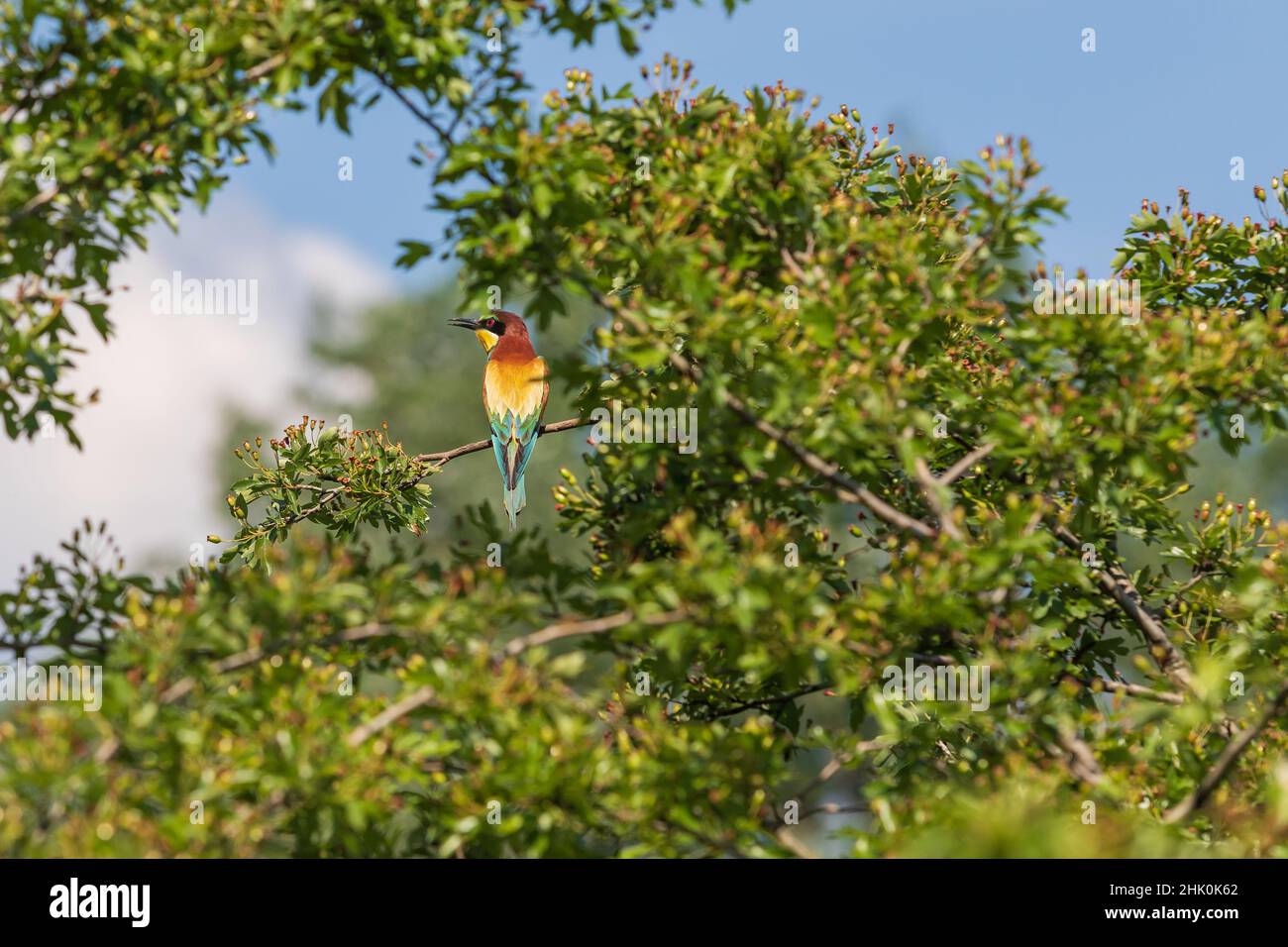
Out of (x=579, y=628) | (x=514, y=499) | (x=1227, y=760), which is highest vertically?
(x=514, y=499)

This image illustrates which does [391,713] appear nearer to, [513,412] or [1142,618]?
[1142,618]

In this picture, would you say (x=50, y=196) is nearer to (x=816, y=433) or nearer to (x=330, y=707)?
(x=330, y=707)

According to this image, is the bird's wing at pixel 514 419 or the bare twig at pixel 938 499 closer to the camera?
the bare twig at pixel 938 499

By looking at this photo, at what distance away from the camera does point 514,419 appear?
1140 centimetres

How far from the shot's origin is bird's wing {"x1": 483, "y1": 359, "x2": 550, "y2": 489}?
36.8 feet

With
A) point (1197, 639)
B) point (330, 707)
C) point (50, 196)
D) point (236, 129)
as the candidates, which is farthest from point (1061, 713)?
point (50, 196)

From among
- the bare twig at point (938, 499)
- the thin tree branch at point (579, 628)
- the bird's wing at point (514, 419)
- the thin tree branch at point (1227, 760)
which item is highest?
the bird's wing at point (514, 419)

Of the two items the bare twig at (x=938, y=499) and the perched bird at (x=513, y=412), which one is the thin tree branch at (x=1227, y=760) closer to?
the bare twig at (x=938, y=499)

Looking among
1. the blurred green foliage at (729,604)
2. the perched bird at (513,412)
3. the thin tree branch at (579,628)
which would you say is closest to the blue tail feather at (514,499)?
the perched bird at (513,412)

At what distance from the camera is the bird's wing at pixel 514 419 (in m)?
11.2

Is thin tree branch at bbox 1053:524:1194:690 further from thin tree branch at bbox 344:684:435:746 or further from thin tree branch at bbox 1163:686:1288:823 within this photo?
thin tree branch at bbox 344:684:435:746

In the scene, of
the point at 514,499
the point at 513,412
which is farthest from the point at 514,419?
the point at 514,499

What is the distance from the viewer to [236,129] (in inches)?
265

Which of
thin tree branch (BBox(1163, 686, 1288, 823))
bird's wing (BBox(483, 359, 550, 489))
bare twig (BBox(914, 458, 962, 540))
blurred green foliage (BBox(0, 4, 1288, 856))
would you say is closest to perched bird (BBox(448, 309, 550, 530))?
bird's wing (BBox(483, 359, 550, 489))
